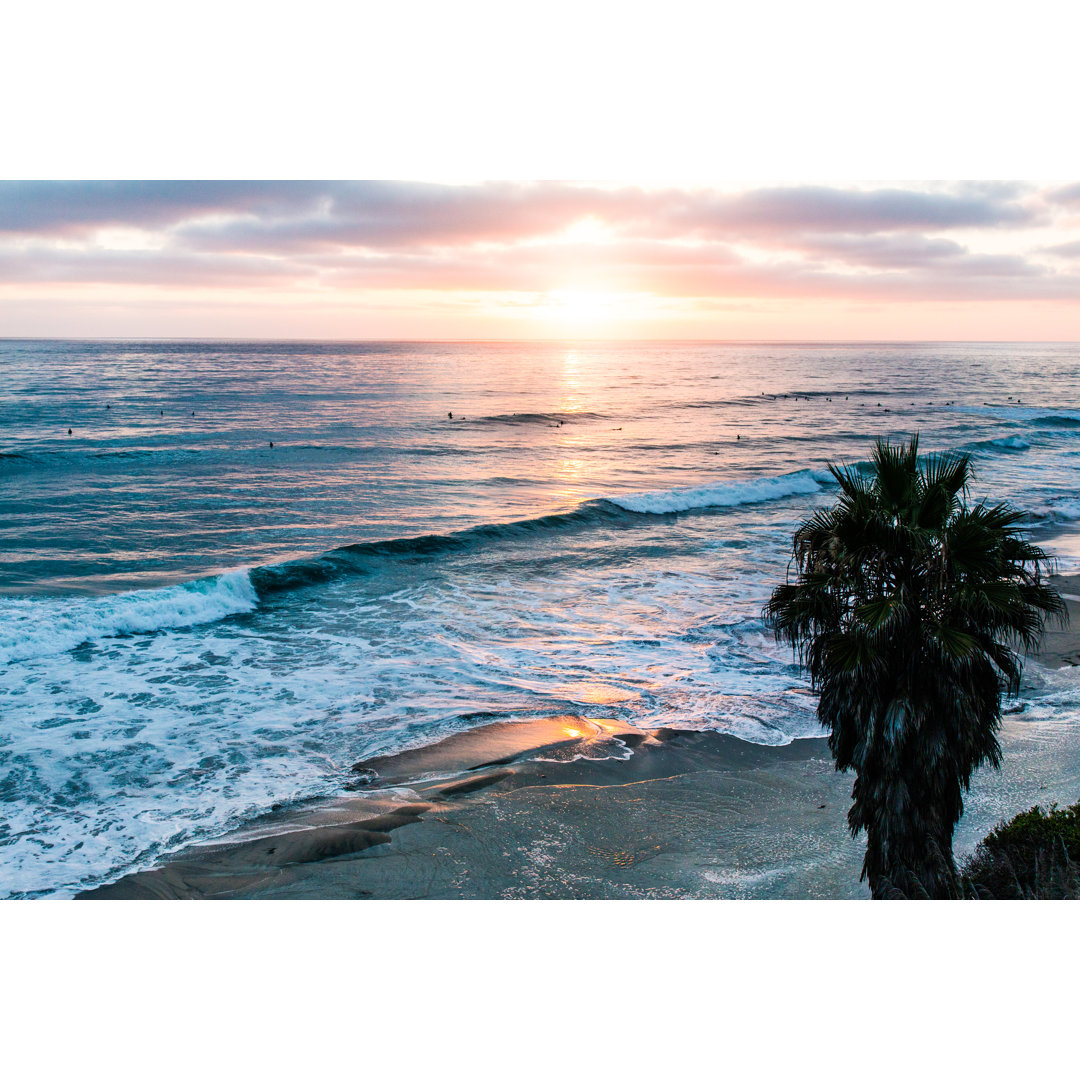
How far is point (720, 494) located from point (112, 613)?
25.2 m

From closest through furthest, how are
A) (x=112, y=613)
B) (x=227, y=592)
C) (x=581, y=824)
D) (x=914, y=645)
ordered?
(x=914, y=645), (x=581, y=824), (x=112, y=613), (x=227, y=592)

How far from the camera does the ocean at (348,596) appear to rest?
38.7ft

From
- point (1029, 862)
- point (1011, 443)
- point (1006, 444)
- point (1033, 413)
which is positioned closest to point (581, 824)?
point (1029, 862)

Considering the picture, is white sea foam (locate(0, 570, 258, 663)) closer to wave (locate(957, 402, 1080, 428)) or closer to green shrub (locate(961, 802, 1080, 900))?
green shrub (locate(961, 802, 1080, 900))

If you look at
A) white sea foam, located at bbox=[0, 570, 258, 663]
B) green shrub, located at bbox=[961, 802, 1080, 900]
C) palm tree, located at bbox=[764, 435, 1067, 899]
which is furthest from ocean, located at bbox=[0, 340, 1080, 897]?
palm tree, located at bbox=[764, 435, 1067, 899]

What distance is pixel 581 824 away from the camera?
32.3 feet

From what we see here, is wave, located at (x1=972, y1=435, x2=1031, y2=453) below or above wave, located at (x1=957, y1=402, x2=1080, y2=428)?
below

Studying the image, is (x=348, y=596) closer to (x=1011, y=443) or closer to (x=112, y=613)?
(x=112, y=613)

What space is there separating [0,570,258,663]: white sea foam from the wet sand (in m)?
9.18

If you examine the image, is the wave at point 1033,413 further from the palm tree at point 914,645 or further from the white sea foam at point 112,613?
the palm tree at point 914,645

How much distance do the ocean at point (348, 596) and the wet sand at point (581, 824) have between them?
2.46 ft

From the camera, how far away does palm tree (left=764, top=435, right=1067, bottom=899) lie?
660 cm

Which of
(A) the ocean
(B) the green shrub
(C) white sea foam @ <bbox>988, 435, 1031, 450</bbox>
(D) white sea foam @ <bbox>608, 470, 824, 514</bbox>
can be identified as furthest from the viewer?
(C) white sea foam @ <bbox>988, 435, 1031, 450</bbox>

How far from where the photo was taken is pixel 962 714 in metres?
6.57
